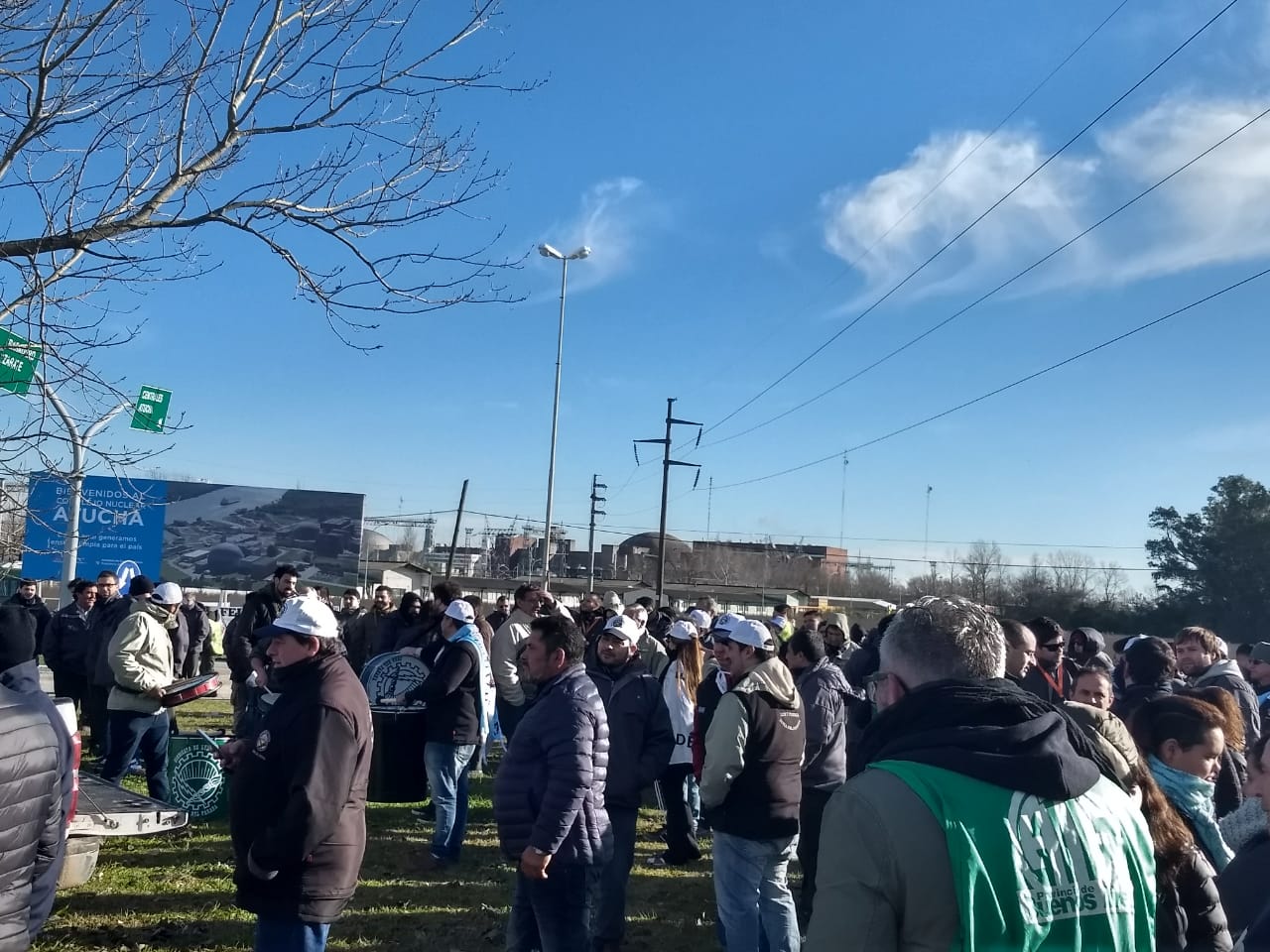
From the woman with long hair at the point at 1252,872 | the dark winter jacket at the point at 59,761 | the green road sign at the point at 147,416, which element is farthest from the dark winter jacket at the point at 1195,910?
the green road sign at the point at 147,416

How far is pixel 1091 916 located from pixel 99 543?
2294cm

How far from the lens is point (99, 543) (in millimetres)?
21391

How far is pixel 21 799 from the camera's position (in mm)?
3199

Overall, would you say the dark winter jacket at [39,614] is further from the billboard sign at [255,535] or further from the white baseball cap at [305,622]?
the billboard sign at [255,535]

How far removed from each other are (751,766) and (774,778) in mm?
133

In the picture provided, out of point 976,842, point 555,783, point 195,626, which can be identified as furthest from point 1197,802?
point 195,626

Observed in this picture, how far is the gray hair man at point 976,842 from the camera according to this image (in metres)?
1.90

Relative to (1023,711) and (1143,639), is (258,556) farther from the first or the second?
(1023,711)

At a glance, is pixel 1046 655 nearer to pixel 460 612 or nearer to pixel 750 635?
pixel 750 635

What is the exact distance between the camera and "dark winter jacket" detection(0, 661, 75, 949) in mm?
3514

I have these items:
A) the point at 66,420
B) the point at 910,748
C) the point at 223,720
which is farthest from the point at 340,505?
the point at 910,748

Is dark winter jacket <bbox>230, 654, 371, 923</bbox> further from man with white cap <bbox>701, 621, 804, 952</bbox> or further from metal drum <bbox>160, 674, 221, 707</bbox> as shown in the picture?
metal drum <bbox>160, 674, 221, 707</bbox>

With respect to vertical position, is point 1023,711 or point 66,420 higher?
point 66,420

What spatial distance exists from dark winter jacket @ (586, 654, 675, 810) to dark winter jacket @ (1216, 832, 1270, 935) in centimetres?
323
